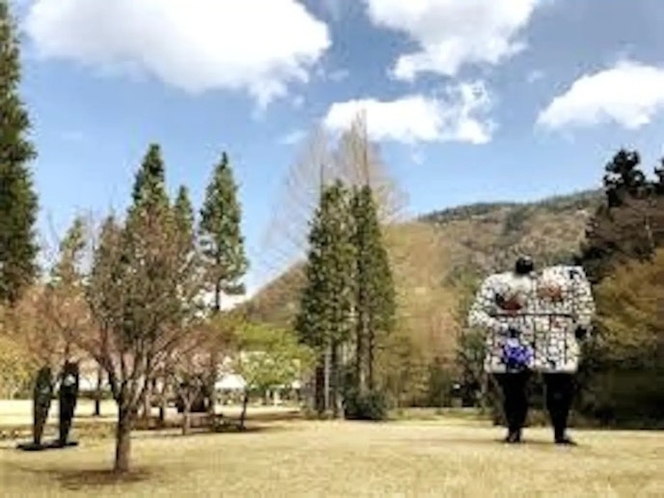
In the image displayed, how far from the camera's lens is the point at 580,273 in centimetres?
1739

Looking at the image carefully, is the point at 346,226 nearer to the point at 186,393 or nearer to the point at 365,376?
the point at 365,376

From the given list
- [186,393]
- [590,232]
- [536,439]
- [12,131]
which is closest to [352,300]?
[590,232]

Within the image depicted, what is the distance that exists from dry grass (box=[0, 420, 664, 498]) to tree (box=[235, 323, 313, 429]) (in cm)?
2126

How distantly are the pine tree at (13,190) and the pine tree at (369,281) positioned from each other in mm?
16227

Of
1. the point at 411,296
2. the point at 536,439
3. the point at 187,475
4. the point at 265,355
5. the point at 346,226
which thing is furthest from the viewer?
the point at 411,296

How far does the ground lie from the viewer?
42.2ft

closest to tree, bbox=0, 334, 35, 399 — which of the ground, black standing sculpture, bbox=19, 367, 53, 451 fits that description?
black standing sculpture, bbox=19, 367, 53, 451

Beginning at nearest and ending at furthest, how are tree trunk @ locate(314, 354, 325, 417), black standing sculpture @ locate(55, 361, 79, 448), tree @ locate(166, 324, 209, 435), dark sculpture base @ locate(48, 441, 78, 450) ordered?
1. dark sculpture base @ locate(48, 441, 78, 450)
2. black standing sculpture @ locate(55, 361, 79, 448)
3. tree @ locate(166, 324, 209, 435)
4. tree trunk @ locate(314, 354, 325, 417)

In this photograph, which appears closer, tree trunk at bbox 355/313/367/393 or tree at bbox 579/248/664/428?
tree at bbox 579/248/664/428

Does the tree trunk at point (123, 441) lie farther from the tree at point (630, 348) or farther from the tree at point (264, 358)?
the tree at point (264, 358)

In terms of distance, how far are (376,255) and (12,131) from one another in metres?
18.5

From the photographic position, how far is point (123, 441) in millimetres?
16453

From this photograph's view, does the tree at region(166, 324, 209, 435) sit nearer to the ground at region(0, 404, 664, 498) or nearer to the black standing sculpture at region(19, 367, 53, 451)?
the black standing sculpture at region(19, 367, 53, 451)

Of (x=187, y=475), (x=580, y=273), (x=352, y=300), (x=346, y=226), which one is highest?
(x=346, y=226)
